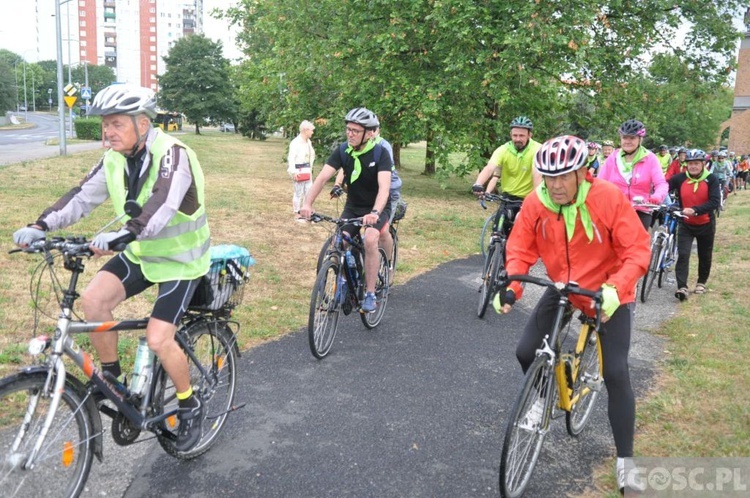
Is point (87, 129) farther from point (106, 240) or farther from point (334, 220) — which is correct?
point (106, 240)

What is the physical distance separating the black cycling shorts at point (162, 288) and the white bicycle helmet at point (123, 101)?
2.56 feet

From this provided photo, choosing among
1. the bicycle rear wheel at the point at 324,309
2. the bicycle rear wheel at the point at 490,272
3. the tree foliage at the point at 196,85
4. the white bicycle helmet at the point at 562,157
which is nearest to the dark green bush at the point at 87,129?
the tree foliage at the point at 196,85

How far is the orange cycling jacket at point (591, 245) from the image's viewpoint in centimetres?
339

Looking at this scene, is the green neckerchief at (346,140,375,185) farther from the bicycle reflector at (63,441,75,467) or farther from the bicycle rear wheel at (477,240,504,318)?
the bicycle reflector at (63,441,75,467)

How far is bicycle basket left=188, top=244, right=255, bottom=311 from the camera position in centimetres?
359

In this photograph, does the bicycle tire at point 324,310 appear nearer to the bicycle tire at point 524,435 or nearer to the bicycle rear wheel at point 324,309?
the bicycle rear wheel at point 324,309

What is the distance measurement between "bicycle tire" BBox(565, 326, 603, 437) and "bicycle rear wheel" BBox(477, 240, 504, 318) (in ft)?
9.18

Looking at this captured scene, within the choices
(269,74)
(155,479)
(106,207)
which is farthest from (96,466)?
(269,74)

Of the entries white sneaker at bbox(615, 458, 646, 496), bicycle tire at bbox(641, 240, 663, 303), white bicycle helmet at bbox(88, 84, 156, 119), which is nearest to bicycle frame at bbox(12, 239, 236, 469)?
white bicycle helmet at bbox(88, 84, 156, 119)

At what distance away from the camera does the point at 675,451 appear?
4164mm

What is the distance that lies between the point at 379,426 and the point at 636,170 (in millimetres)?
5098

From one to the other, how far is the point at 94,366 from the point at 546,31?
14.3 metres

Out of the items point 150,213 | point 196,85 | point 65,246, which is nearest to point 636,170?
point 150,213

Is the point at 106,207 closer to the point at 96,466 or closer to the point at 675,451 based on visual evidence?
the point at 96,466
